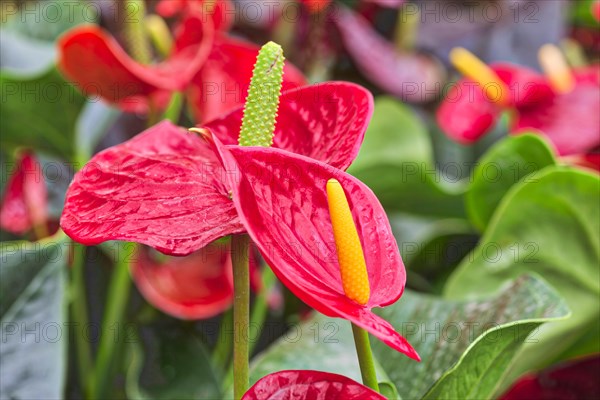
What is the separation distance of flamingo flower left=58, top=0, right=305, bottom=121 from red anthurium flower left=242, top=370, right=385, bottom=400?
8.4 inches

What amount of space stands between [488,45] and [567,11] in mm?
178

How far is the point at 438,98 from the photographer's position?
938mm

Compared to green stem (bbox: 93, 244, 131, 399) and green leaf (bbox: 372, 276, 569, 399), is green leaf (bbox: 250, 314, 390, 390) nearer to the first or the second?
green leaf (bbox: 372, 276, 569, 399)

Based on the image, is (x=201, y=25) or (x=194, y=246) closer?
(x=194, y=246)

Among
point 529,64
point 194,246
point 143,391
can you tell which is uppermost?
point 194,246

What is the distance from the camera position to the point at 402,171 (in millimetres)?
580

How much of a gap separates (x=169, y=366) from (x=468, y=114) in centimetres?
37

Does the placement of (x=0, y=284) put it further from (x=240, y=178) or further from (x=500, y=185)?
(x=500, y=185)

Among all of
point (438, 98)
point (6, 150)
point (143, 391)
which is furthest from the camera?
point (438, 98)

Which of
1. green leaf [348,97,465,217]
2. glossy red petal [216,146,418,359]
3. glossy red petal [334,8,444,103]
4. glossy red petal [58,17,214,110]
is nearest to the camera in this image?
glossy red petal [216,146,418,359]

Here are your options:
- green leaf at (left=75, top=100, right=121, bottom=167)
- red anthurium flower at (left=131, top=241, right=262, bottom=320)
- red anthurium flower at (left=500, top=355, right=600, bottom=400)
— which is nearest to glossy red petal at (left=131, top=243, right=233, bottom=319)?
red anthurium flower at (left=131, top=241, right=262, bottom=320)

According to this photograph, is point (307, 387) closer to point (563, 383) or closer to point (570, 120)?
point (563, 383)

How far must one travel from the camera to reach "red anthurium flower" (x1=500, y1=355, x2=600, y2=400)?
443 millimetres

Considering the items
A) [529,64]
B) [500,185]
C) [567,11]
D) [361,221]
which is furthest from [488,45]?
[361,221]
